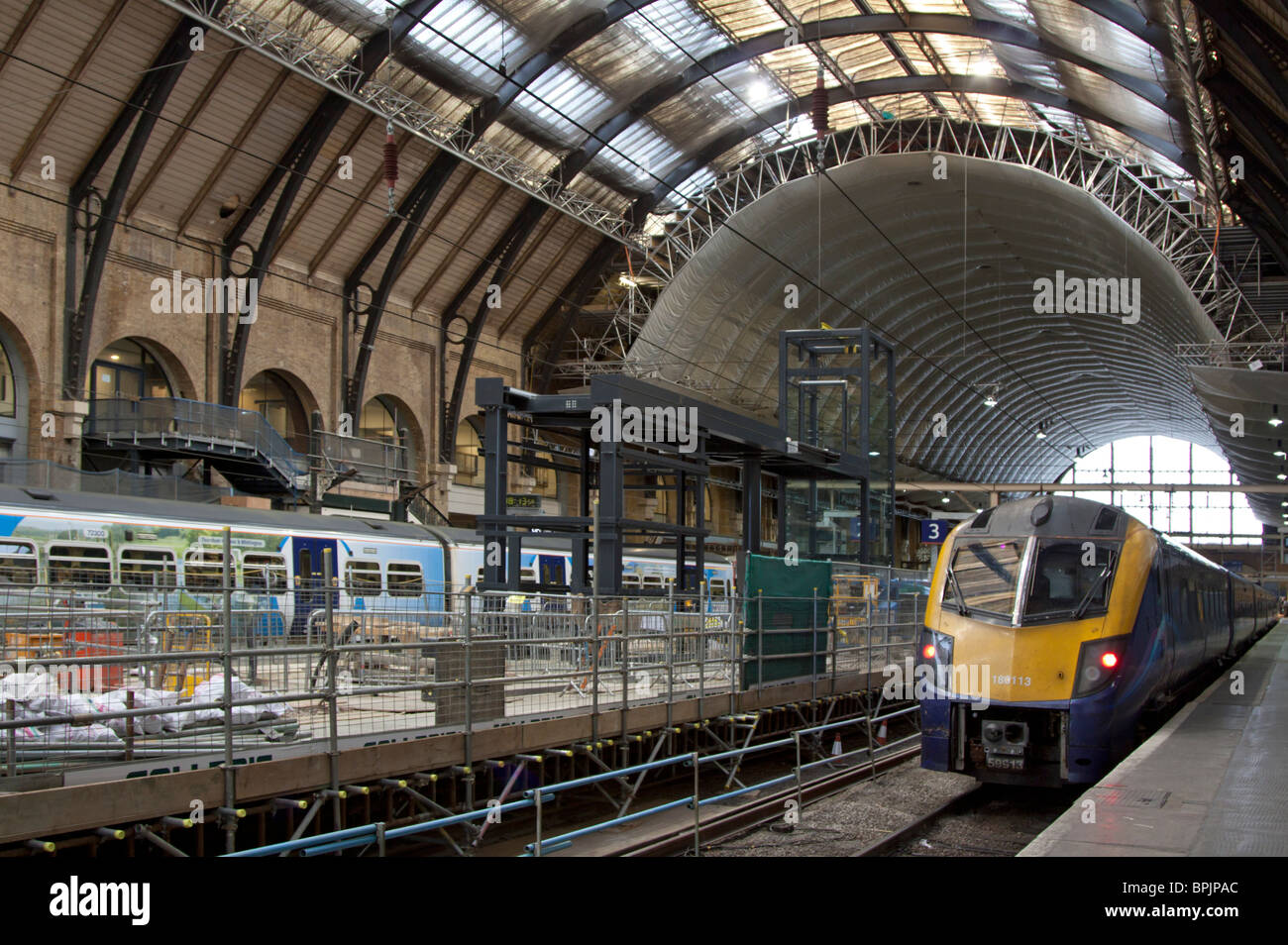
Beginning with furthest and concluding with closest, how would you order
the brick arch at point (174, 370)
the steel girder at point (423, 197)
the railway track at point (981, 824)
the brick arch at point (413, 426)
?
the brick arch at point (413, 426) < the steel girder at point (423, 197) < the brick arch at point (174, 370) < the railway track at point (981, 824)

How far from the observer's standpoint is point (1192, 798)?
949 cm

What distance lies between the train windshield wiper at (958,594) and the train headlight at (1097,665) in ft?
4.34

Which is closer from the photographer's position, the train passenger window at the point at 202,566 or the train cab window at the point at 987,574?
the train cab window at the point at 987,574

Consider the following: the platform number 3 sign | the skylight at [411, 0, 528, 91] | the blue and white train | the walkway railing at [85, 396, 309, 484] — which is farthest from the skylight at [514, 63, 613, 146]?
the blue and white train

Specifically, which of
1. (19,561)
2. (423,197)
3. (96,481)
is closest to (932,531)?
(423,197)

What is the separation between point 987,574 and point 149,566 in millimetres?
14591

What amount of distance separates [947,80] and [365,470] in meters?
24.5

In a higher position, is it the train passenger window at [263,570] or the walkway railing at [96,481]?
the walkway railing at [96,481]

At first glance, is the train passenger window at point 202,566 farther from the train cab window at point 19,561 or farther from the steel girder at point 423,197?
the steel girder at point 423,197

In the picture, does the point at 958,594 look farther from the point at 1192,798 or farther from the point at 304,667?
the point at 304,667

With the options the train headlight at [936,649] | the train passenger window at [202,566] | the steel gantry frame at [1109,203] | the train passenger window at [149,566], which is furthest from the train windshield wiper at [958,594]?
the steel gantry frame at [1109,203]

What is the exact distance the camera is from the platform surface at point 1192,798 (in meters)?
7.84

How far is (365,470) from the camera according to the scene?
41.1 m

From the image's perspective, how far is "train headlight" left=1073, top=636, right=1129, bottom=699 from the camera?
12383 mm
